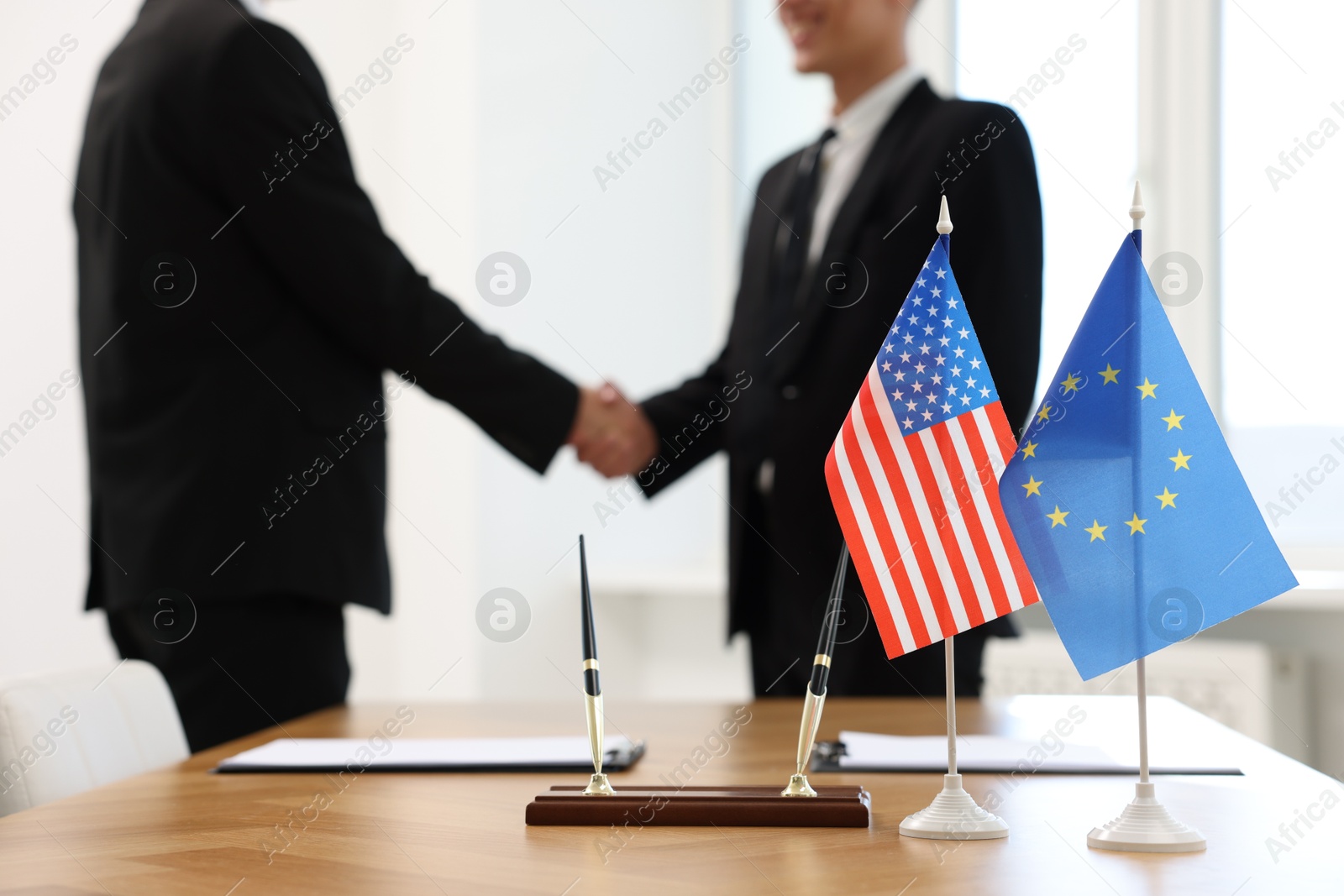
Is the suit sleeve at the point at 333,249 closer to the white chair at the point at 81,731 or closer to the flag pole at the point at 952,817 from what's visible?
the white chair at the point at 81,731

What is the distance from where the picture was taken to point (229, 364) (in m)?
1.52

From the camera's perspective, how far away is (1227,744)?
1.07 m

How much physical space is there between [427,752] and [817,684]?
410 millimetres

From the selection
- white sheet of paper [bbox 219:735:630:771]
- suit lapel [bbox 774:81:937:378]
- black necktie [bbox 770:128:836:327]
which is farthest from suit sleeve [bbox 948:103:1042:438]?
white sheet of paper [bbox 219:735:630:771]

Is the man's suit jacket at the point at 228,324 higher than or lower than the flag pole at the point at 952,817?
higher

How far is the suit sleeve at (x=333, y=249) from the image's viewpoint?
162cm

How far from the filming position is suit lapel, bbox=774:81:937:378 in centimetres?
169

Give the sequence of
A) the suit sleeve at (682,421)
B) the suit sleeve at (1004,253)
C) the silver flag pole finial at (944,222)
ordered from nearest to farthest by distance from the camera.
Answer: the silver flag pole finial at (944,222), the suit sleeve at (1004,253), the suit sleeve at (682,421)

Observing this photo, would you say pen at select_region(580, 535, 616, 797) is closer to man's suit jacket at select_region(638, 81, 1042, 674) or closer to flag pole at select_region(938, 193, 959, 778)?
flag pole at select_region(938, 193, 959, 778)

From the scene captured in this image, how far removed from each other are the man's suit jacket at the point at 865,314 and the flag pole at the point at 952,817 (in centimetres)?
88

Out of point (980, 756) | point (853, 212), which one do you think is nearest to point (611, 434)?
point (853, 212)

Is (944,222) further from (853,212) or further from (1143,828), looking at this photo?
(853,212)

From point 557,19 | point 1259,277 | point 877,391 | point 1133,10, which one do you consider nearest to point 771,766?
point 877,391

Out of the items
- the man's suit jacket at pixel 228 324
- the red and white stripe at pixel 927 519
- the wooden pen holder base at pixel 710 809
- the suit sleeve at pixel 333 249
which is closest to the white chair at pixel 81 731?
the man's suit jacket at pixel 228 324
